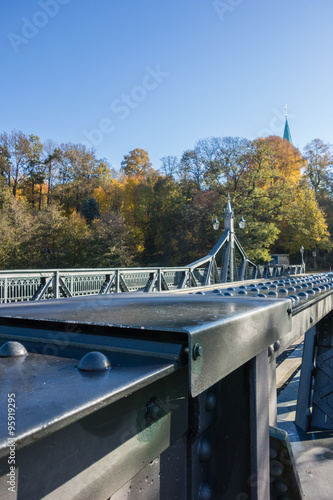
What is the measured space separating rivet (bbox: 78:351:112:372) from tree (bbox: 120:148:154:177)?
51219 mm

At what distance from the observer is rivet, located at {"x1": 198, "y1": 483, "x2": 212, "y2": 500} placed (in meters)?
1.55

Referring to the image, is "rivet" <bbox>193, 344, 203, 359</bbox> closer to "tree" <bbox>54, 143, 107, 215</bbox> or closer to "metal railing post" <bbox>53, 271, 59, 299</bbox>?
"metal railing post" <bbox>53, 271, 59, 299</bbox>

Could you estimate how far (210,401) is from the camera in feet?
5.08

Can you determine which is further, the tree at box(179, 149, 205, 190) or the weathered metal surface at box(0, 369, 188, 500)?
the tree at box(179, 149, 205, 190)

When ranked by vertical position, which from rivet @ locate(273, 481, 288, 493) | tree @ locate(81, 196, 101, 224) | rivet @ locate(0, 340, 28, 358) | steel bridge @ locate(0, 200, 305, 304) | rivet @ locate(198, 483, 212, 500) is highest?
tree @ locate(81, 196, 101, 224)

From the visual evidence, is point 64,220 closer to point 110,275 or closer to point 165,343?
point 110,275

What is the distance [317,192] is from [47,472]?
161ft

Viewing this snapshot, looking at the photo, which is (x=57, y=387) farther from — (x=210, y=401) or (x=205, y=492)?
(x=205, y=492)

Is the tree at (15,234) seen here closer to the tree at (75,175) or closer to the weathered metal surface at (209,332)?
the tree at (75,175)

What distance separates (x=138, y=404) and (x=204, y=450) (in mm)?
842

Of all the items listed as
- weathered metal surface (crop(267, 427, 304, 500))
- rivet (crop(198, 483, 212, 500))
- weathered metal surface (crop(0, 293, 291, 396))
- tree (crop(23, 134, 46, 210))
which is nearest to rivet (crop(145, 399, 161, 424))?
weathered metal surface (crop(0, 293, 291, 396))

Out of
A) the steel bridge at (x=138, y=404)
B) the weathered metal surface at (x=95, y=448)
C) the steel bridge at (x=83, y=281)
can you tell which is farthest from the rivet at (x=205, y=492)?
the steel bridge at (x=83, y=281)

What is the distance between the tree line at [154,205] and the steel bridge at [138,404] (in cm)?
2823

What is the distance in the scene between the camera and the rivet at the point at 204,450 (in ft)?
5.04
